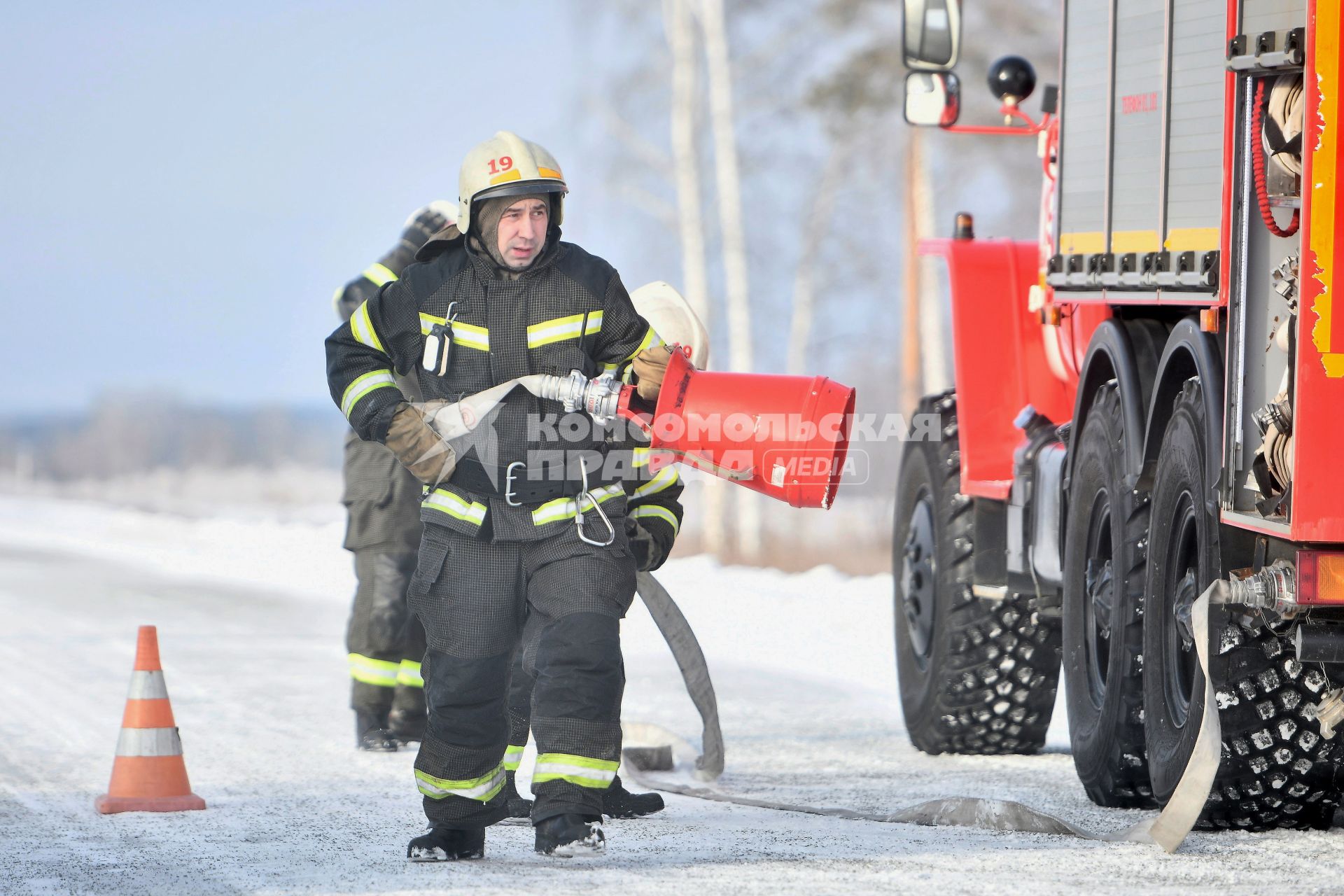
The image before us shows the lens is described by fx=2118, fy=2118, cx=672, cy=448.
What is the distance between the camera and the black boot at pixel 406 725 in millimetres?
8336

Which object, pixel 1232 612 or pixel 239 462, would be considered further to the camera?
pixel 239 462

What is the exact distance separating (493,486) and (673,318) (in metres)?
1.76

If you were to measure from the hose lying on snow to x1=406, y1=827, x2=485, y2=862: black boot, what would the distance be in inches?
51.4

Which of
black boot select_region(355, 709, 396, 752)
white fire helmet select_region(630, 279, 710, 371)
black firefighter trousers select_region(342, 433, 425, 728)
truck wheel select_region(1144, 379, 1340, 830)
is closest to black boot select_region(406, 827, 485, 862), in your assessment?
truck wheel select_region(1144, 379, 1340, 830)

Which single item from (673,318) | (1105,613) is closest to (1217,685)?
(1105,613)

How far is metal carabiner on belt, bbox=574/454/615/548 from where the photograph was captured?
218 inches

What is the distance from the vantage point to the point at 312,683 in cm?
1073

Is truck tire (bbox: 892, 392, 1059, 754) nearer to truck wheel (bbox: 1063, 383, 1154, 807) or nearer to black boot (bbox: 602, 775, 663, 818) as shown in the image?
truck wheel (bbox: 1063, 383, 1154, 807)

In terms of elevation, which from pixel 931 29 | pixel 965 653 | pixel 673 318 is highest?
pixel 931 29

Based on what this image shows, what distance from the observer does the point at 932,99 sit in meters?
7.71

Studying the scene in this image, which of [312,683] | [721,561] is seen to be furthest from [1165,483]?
[721,561]

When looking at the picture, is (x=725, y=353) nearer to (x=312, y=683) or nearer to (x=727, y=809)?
(x=312, y=683)

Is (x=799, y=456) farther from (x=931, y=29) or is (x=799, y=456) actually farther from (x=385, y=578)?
(x=385, y=578)

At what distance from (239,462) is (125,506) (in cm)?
4942
